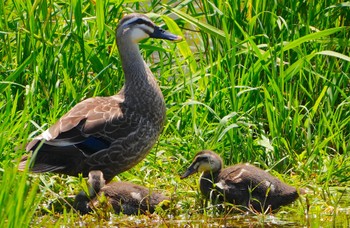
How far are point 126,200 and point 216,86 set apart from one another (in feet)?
5.48

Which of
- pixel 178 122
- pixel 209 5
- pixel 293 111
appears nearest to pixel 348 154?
pixel 293 111

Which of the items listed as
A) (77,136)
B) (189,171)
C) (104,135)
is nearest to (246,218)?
(189,171)

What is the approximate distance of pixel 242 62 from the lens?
28.9ft

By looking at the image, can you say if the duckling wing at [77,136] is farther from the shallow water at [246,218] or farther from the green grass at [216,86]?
the shallow water at [246,218]

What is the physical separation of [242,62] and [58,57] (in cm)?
140

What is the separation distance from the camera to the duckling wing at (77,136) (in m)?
7.48

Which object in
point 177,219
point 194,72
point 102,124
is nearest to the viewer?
point 177,219

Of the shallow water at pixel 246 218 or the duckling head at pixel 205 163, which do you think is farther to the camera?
the duckling head at pixel 205 163

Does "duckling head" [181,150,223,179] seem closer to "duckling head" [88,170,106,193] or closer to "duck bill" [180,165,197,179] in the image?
"duck bill" [180,165,197,179]

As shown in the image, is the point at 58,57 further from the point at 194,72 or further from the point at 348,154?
the point at 348,154

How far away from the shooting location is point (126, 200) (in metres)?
7.09

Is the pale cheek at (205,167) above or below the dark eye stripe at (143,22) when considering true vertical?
below

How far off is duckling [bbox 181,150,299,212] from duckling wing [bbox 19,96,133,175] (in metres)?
0.62

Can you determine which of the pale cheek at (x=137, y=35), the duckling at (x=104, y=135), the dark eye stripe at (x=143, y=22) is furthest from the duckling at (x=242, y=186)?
the dark eye stripe at (x=143, y=22)
